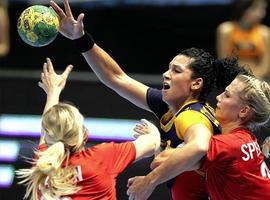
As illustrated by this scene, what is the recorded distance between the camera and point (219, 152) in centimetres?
A: 451

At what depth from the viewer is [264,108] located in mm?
4801

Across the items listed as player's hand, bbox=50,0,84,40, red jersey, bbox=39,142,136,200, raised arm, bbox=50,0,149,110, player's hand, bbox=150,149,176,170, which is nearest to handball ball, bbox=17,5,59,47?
player's hand, bbox=50,0,84,40

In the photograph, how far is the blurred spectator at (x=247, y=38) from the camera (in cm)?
830

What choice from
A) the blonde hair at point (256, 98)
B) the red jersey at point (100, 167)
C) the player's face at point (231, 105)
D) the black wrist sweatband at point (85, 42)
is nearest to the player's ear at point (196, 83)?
the player's face at point (231, 105)

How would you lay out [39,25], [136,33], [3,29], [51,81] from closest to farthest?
[39,25] → [51,81] → [3,29] → [136,33]

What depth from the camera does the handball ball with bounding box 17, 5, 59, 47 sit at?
5.28m

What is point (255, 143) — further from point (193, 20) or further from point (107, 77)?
point (193, 20)

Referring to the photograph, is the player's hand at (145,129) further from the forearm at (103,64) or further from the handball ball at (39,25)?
the handball ball at (39,25)

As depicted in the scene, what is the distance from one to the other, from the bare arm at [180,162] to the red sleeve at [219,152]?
53 mm

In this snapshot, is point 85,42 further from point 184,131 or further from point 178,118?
point 184,131

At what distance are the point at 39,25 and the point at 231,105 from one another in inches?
55.7

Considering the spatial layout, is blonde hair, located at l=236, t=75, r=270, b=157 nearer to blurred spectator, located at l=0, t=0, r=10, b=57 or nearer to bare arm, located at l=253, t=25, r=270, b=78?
bare arm, located at l=253, t=25, r=270, b=78

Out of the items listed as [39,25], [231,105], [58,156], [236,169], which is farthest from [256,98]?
[39,25]

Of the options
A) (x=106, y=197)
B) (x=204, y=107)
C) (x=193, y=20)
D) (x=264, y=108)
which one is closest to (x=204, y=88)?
(x=204, y=107)
